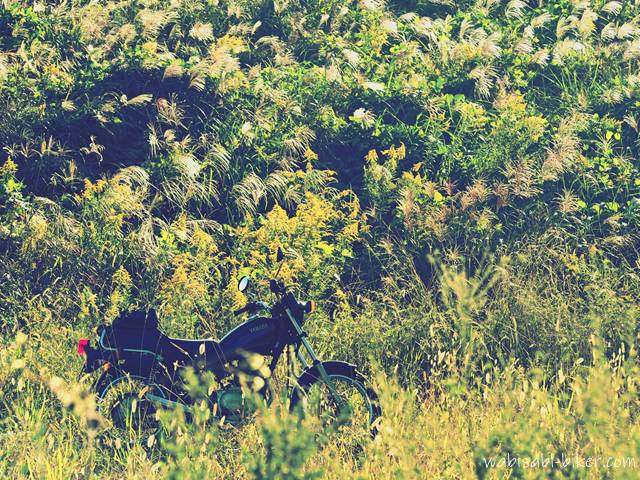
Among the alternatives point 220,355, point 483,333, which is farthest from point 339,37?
point 220,355

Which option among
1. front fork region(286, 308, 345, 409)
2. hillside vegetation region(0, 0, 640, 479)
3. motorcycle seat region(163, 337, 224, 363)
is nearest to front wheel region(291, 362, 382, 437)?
front fork region(286, 308, 345, 409)

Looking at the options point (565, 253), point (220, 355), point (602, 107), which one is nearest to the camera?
point (220, 355)

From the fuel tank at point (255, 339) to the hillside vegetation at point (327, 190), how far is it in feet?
1.45

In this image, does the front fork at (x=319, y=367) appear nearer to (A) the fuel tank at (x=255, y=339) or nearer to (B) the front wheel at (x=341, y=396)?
(B) the front wheel at (x=341, y=396)

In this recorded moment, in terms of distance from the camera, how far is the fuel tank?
506cm

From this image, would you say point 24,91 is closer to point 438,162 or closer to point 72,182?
point 72,182

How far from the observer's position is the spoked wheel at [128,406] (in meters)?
5.08

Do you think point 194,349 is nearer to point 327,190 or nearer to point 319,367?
point 319,367

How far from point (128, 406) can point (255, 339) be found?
2.70 ft

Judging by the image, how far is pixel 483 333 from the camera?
6094 mm

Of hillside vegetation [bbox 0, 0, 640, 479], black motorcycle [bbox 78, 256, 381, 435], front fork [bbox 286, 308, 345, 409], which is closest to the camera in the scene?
front fork [bbox 286, 308, 345, 409]

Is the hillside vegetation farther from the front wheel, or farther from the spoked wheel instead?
the front wheel

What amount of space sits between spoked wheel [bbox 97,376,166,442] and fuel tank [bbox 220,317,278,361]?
0.49 meters

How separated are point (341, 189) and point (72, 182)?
239 cm
